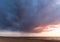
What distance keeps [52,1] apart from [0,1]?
1.50ft

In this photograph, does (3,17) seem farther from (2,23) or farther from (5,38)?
(5,38)

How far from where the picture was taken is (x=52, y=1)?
890mm

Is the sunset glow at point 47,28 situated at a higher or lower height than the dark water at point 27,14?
lower

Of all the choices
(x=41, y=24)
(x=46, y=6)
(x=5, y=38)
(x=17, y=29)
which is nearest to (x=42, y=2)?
(x=46, y=6)

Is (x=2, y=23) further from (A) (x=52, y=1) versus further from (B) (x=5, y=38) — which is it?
(A) (x=52, y=1)

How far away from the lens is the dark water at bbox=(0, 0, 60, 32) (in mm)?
900

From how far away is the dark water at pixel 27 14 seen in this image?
90 cm

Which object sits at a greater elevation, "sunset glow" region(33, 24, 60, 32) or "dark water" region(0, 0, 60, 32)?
"dark water" region(0, 0, 60, 32)

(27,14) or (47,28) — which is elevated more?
(27,14)

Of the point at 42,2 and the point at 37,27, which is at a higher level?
the point at 42,2

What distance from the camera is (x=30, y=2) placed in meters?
0.91

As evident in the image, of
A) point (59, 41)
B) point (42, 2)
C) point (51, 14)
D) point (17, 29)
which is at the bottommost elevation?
point (59, 41)

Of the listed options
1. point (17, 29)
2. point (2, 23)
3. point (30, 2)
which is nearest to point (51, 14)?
point (30, 2)

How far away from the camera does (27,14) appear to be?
0.92 m
